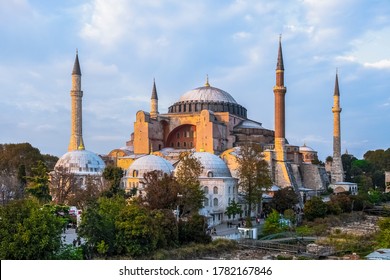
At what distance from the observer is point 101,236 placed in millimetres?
14539

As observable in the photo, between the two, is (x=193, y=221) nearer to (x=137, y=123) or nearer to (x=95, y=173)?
(x=95, y=173)

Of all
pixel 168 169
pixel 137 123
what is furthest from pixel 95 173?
pixel 137 123

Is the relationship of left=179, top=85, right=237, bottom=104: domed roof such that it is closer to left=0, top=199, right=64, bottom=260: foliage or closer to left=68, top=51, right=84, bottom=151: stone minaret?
left=68, top=51, right=84, bottom=151: stone minaret

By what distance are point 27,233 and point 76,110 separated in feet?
66.1

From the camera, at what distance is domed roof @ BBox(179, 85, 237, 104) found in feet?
124

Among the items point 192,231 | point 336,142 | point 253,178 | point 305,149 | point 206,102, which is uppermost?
point 206,102

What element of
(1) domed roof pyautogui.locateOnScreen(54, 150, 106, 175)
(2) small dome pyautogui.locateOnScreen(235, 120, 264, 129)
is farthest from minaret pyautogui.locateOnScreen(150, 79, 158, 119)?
(1) domed roof pyautogui.locateOnScreen(54, 150, 106, 175)

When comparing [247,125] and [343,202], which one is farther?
[247,125]

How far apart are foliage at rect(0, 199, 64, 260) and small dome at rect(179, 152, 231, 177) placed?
11.4 m

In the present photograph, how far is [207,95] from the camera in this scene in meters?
37.9

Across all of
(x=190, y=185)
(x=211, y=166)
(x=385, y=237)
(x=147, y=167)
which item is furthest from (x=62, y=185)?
(x=385, y=237)

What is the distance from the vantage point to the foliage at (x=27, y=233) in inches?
498

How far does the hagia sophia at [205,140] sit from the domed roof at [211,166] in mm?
1787

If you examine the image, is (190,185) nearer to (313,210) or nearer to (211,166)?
(211,166)
